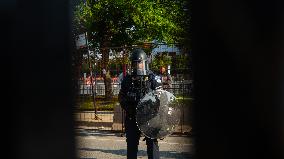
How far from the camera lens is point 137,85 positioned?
406cm

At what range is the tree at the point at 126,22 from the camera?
40.7 ft

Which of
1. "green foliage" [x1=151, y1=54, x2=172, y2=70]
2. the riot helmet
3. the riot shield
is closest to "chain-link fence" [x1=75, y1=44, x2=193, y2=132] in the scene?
"green foliage" [x1=151, y1=54, x2=172, y2=70]

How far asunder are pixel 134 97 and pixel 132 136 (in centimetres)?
36

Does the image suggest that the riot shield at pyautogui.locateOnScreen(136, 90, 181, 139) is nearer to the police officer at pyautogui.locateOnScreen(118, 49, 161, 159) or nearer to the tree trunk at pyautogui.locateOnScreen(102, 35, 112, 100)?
the police officer at pyautogui.locateOnScreen(118, 49, 161, 159)

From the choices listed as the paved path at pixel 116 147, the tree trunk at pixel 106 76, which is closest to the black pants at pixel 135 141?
the paved path at pixel 116 147

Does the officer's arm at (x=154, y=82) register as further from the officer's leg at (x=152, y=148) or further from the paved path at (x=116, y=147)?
the paved path at (x=116, y=147)

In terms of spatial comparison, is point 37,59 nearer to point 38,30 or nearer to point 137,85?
point 38,30

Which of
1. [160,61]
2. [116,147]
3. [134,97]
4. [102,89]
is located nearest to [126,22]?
[102,89]

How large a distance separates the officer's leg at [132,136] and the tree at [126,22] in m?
7.70

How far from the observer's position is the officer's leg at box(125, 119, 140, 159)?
414 centimetres

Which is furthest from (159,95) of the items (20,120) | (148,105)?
(20,120)

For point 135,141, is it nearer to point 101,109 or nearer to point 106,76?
point 106,76

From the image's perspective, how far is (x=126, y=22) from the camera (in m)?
13.6

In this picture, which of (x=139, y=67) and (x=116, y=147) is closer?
(x=139, y=67)
